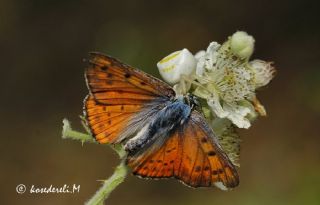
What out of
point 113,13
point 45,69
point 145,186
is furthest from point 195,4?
point 145,186

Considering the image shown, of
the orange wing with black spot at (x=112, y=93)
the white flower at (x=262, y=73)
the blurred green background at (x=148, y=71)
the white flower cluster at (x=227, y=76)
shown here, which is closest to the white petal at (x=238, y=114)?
the white flower cluster at (x=227, y=76)

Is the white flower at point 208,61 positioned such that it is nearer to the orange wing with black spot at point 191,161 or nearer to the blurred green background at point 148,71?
the orange wing with black spot at point 191,161

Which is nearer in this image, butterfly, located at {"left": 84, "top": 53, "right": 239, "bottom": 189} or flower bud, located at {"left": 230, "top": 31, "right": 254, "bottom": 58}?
butterfly, located at {"left": 84, "top": 53, "right": 239, "bottom": 189}

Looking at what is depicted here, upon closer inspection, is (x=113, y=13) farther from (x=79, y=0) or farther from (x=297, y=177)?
(x=297, y=177)

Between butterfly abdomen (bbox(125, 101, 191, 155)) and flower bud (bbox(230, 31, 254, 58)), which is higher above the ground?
flower bud (bbox(230, 31, 254, 58))

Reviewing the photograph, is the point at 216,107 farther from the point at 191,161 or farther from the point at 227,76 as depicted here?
the point at 191,161

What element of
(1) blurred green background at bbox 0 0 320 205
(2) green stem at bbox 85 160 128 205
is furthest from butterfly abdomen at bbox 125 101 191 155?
(1) blurred green background at bbox 0 0 320 205

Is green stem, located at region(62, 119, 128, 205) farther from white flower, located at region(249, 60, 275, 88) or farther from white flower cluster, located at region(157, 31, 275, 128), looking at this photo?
white flower, located at region(249, 60, 275, 88)
